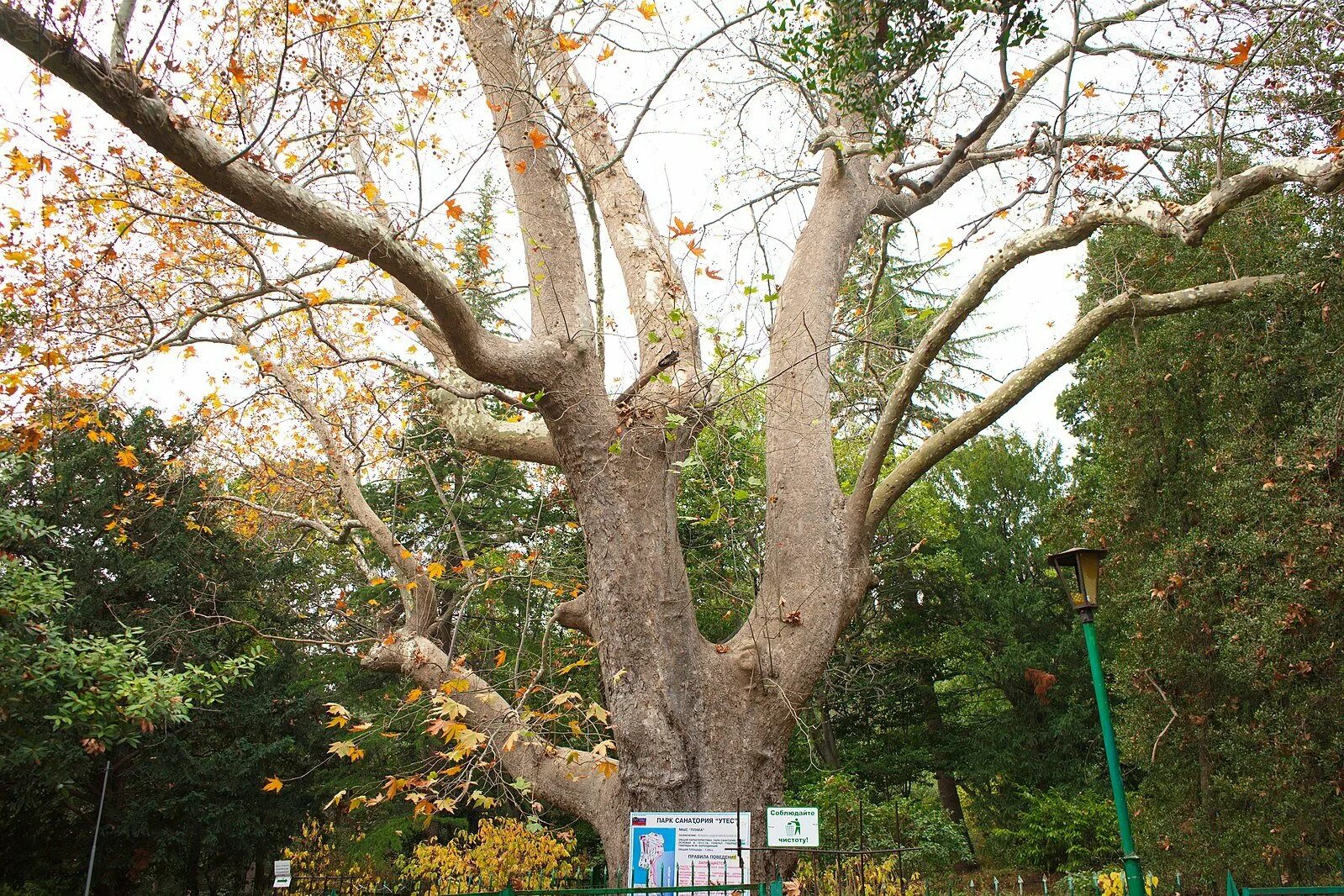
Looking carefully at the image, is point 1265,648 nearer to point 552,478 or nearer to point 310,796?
point 552,478

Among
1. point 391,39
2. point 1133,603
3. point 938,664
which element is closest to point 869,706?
point 938,664

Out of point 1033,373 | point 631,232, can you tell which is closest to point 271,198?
point 631,232

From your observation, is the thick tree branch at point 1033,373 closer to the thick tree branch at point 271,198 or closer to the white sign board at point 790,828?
the white sign board at point 790,828

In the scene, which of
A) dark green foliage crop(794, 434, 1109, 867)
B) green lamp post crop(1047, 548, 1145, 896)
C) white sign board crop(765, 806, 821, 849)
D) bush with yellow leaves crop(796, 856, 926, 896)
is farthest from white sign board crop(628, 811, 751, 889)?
dark green foliage crop(794, 434, 1109, 867)

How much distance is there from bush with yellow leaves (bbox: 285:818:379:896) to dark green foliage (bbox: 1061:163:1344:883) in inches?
382

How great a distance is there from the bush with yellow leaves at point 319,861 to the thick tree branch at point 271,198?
30.9 ft

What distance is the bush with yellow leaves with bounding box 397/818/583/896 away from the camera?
9.91 metres

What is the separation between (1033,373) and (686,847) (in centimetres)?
345

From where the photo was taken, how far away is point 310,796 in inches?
570

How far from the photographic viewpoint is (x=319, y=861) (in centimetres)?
1334

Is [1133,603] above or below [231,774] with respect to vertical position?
above

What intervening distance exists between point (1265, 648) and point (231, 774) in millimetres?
13357

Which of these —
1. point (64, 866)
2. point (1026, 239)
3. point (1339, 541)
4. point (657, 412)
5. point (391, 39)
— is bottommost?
point (64, 866)

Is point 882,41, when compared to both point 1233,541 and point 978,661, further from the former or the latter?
point 978,661
